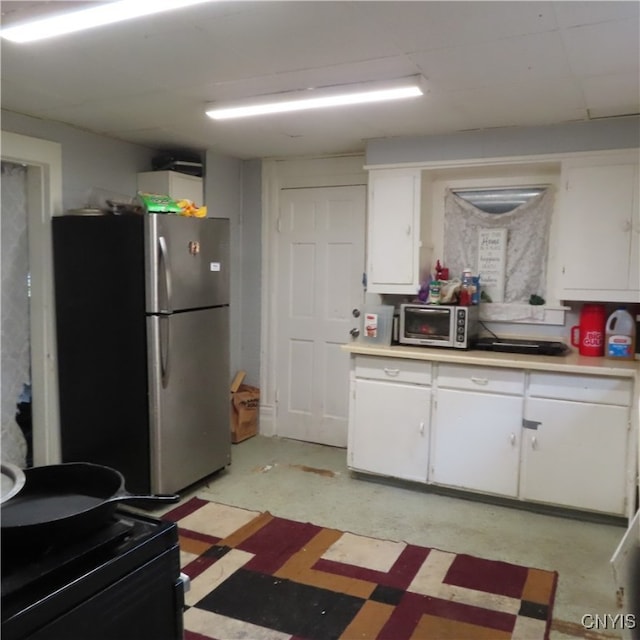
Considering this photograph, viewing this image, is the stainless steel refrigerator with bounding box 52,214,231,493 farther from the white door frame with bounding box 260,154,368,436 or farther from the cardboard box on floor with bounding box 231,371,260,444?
the white door frame with bounding box 260,154,368,436

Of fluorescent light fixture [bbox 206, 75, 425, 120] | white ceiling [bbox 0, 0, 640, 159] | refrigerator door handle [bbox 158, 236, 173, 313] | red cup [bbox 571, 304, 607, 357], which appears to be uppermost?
white ceiling [bbox 0, 0, 640, 159]

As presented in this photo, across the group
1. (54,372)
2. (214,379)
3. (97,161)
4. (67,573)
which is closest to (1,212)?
(97,161)

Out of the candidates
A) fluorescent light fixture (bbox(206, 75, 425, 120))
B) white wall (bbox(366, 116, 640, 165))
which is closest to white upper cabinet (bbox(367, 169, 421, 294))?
white wall (bbox(366, 116, 640, 165))

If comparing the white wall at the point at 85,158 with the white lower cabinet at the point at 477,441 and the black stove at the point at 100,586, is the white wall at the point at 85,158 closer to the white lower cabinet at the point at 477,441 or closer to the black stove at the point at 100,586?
the white lower cabinet at the point at 477,441

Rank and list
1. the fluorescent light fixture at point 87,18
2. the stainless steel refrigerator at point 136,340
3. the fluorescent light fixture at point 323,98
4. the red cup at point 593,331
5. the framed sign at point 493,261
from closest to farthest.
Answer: the fluorescent light fixture at point 87,18 → the fluorescent light fixture at point 323,98 → the stainless steel refrigerator at point 136,340 → the red cup at point 593,331 → the framed sign at point 493,261

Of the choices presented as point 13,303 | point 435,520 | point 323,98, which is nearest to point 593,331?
point 435,520

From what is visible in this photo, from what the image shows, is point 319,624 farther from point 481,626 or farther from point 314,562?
point 481,626

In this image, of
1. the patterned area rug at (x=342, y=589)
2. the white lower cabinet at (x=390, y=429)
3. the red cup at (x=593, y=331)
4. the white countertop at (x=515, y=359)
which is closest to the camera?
the patterned area rug at (x=342, y=589)

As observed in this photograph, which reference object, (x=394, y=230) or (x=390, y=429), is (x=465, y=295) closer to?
(x=394, y=230)

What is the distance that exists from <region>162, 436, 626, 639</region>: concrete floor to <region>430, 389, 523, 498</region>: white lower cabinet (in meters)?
0.17

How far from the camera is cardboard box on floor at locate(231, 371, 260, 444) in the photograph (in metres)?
4.64

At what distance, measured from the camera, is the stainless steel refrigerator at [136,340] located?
3277 millimetres

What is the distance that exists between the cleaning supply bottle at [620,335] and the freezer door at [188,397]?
7.76ft

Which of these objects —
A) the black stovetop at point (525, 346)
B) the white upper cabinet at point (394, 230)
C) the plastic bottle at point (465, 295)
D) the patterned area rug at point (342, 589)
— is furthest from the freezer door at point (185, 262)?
the black stovetop at point (525, 346)
